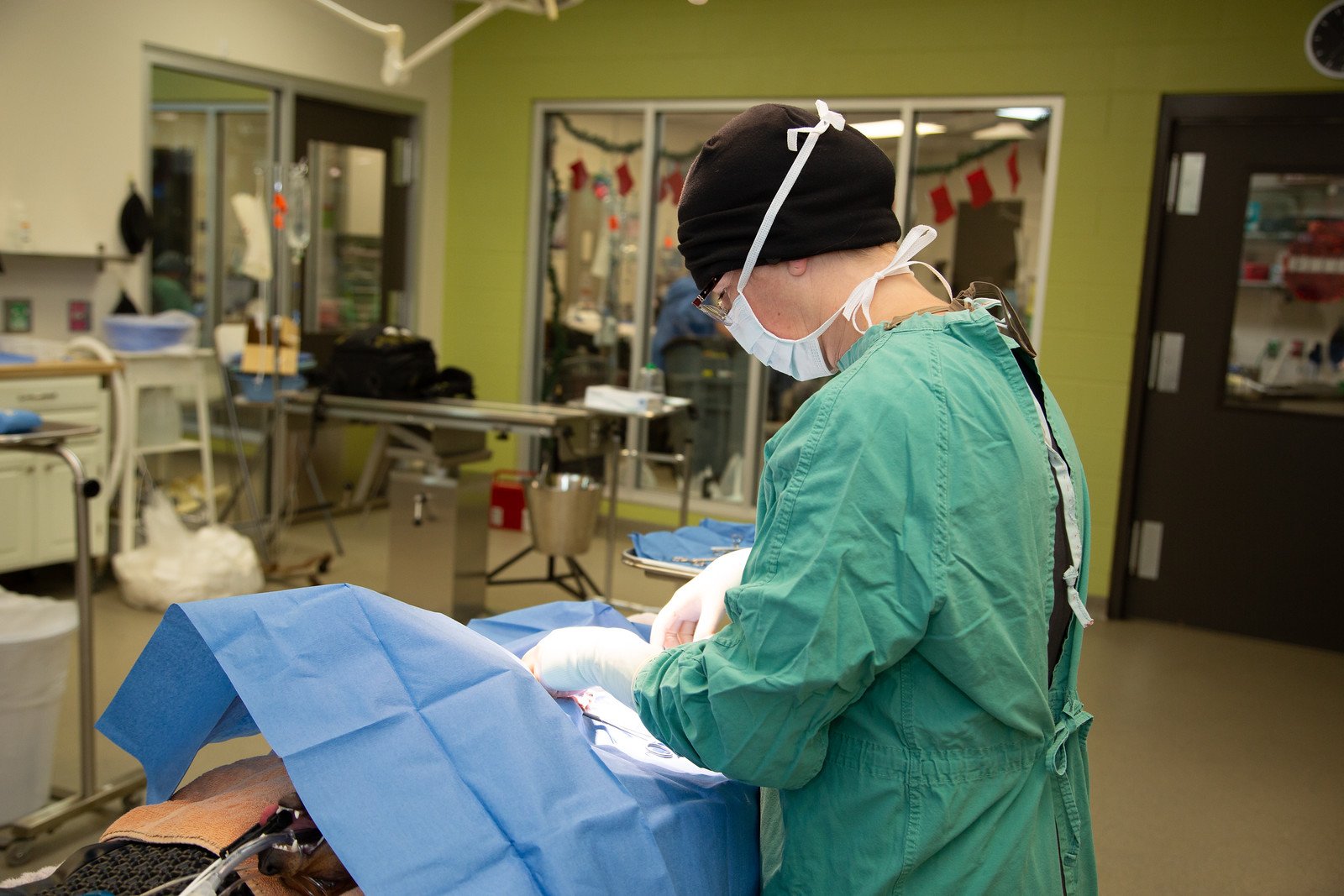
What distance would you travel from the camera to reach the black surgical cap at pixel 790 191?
1.16 metres

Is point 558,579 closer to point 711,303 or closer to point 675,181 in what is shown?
point 675,181

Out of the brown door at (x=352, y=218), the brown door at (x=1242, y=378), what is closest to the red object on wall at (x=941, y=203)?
the brown door at (x=1242, y=378)

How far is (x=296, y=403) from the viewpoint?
14.4 ft

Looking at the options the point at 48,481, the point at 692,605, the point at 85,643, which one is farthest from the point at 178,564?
the point at 692,605

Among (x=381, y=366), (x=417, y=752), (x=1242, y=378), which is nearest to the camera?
(x=417, y=752)

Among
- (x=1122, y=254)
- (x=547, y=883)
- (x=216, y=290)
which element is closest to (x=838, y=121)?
(x=547, y=883)

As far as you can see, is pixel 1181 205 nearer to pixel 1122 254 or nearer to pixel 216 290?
pixel 1122 254

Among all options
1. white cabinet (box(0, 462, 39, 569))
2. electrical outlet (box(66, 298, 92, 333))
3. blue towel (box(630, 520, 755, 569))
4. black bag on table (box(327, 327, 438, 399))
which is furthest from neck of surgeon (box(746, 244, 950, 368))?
electrical outlet (box(66, 298, 92, 333))

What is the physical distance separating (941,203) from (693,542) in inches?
131

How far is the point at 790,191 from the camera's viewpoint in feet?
3.78

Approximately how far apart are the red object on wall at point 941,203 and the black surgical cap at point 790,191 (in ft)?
13.9

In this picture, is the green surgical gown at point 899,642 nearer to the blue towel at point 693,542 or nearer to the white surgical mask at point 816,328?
the white surgical mask at point 816,328

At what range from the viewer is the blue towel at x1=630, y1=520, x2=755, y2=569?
7.75 feet

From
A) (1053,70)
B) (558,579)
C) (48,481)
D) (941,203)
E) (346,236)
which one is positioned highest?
(1053,70)
